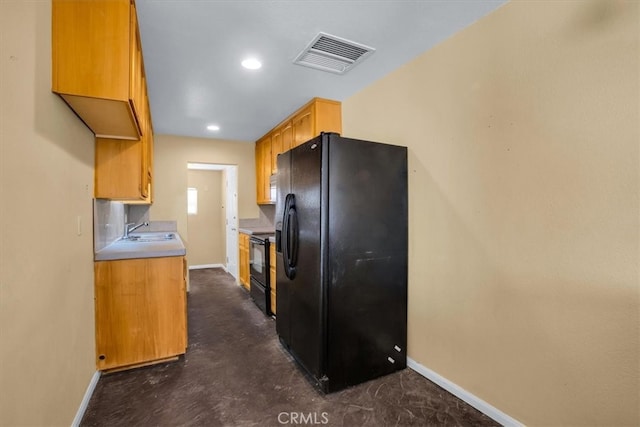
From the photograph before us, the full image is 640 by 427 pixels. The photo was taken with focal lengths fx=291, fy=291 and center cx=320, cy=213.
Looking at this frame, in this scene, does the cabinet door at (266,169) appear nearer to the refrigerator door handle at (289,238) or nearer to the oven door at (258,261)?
the oven door at (258,261)

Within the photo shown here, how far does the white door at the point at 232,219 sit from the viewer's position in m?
5.19

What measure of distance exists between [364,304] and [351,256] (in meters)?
0.38

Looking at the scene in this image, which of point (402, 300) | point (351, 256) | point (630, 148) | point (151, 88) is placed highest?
point (151, 88)

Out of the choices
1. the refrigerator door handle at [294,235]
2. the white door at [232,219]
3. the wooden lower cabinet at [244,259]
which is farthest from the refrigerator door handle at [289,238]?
the white door at [232,219]

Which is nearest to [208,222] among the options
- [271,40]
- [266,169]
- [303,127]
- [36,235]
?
[266,169]

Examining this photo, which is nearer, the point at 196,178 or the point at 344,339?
the point at 344,339

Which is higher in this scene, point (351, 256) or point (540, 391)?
point (351, 256)

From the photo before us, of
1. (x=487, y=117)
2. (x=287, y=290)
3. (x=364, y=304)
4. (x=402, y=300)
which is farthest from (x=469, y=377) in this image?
(x=487, y=117)

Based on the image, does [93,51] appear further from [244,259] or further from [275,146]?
[244,259]

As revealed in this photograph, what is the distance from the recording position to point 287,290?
258 centimetres

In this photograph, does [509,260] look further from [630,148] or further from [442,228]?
[630,148]

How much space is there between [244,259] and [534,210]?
393 centimetres

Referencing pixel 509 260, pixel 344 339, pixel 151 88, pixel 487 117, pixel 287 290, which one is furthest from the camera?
pixel 151 88

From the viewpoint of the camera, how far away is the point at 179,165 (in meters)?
4.60
